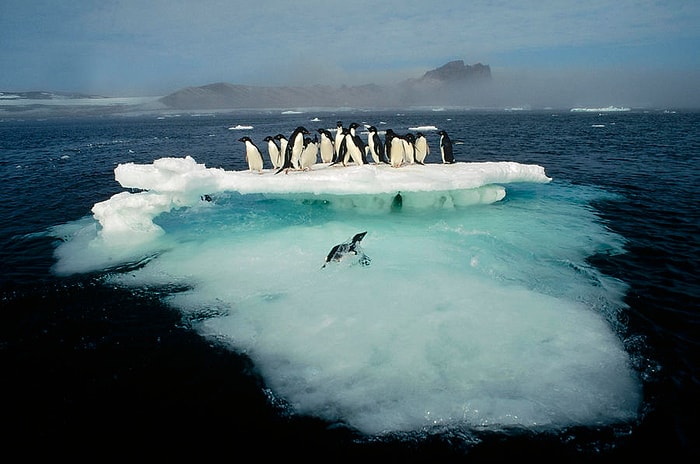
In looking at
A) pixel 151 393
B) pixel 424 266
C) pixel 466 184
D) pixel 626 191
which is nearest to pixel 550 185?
pixel 626 191

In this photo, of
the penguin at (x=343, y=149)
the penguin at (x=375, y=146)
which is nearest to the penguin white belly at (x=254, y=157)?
the penguin at (x=343, y=149)

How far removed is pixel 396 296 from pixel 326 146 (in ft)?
27.4

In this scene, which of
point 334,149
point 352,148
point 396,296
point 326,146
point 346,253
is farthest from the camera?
point 326,146

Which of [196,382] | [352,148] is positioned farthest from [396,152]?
[196,382]

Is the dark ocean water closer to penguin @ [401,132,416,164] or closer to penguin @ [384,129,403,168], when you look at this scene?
penguin @ [384,129,403,168]

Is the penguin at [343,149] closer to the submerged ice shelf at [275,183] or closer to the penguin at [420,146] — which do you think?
the submerged ice shelf at [275,183]

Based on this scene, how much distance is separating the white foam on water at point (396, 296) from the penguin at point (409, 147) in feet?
7.74

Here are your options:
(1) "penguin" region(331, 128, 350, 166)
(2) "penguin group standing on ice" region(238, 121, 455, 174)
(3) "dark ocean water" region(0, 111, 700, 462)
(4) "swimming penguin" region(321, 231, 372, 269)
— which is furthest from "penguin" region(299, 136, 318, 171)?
(3) "dark ocean water" region(0, 111, 700, 462)

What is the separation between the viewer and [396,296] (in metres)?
5.79

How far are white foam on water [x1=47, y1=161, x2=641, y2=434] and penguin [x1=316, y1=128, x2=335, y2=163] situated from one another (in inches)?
115

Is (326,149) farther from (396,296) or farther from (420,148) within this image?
(396,296)

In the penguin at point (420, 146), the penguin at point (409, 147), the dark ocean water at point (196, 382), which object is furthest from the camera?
the penguin at point (420, 146)

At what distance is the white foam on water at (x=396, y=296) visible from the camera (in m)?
3.96

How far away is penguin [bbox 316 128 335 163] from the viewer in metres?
12.6
